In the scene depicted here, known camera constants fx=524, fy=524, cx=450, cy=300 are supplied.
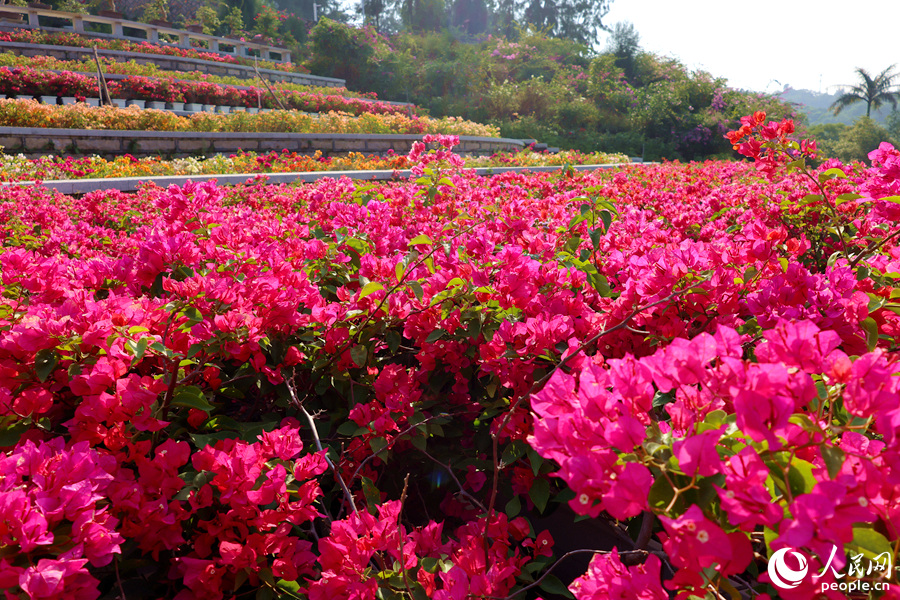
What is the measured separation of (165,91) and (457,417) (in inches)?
620

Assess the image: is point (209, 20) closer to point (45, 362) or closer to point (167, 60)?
point (167, 60)

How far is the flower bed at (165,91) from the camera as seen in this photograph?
12.0 meters

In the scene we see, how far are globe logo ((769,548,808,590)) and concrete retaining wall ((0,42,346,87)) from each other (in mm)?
22247

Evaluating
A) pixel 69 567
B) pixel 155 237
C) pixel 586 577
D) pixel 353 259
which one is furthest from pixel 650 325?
pixel 155 237

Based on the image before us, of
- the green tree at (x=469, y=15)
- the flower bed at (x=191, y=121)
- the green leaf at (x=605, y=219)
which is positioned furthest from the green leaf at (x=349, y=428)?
the green tree at (x=469, y=15)

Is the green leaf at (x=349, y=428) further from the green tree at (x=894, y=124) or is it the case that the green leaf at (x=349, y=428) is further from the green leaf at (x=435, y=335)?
the green tree at (x=894, y=124)

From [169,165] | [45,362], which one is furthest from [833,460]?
[169,165]

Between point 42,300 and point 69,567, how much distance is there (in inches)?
40.1

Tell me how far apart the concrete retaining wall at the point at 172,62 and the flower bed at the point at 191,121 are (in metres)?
10.5

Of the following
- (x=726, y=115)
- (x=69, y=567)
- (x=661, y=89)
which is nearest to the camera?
(x=69, y=567)

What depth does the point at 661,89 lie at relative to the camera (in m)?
19.0

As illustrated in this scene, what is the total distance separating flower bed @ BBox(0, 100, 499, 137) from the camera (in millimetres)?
8383

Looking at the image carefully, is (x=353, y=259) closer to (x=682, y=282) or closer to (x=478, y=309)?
(x=478, y=309)
